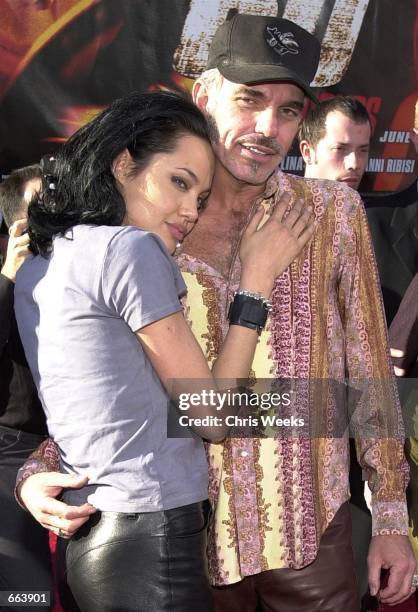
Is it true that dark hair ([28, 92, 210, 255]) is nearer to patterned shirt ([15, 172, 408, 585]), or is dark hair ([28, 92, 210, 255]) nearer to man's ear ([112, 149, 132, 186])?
man's ear ([112, 149, 132, 186])

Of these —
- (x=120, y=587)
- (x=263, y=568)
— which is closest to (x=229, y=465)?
(x=263, y=568)

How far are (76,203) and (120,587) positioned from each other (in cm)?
A: 85

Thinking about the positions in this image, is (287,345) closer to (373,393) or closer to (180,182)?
(373,393)

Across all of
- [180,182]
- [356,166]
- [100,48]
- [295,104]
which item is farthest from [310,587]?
[100,48]

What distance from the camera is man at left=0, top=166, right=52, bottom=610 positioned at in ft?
10.8

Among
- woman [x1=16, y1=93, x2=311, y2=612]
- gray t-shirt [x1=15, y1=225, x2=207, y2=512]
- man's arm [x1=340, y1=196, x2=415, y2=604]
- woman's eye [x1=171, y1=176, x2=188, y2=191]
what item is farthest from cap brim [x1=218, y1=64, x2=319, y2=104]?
gray t-shirt [x1=15, y1=225, x2=207, y2=512]

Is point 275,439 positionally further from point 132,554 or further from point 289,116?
point 289,116

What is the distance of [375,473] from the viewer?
2.28 meters

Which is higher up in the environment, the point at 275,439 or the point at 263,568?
the point at 275,439

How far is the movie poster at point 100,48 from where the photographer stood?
4156mm

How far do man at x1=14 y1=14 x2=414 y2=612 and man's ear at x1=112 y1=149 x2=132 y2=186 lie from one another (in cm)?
44

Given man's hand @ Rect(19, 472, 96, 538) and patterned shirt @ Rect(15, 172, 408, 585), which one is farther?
patterned shirt @ Rect(15, 172, 408, 585)

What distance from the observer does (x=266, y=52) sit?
2.42 m

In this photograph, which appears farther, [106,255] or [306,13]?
[306,13]
